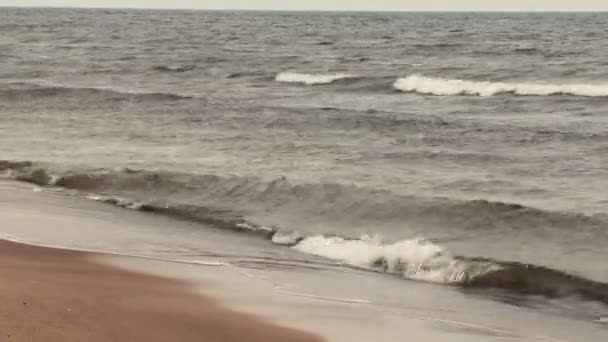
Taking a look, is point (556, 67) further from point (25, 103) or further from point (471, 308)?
point (471, 308)

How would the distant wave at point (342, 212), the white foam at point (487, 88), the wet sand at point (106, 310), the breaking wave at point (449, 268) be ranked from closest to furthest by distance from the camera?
the wet sand at point (106, 310) < the breaking wave at point (449, 268) < the distant wave at point (342, 212) < the white foam at point (487, 88)

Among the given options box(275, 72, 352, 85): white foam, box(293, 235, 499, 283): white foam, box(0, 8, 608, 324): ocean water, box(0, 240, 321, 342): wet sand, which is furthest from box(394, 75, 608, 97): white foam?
box(0, 240, 321, 342): wet sand

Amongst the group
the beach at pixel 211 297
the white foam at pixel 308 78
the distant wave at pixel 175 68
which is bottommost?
the distant wave at pixel 175 68

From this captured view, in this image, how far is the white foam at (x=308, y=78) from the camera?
27359 mm

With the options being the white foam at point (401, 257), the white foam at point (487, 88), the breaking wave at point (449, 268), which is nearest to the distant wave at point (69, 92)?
the white foam at point (487, 88)

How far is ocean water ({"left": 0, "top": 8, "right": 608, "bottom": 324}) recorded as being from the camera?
28.9 feet

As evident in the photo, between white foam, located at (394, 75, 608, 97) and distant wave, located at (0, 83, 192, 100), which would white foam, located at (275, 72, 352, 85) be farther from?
distant wave, located at (0, 83, 192, 100)

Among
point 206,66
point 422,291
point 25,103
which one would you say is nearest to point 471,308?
point 422,291

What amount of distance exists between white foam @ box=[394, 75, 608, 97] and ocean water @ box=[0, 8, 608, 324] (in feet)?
0.30

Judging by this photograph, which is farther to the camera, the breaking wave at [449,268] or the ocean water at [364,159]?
the ocean water at [364,159]

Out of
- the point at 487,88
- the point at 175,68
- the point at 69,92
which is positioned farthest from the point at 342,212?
the point at 175,68

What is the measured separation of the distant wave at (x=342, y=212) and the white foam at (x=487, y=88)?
1293 centimetres

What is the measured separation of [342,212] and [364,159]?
3049mm

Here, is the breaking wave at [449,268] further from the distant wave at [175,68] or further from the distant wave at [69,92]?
the distant wave at [175,68]
